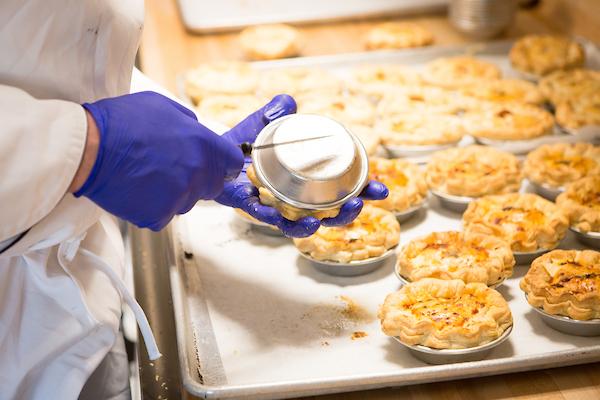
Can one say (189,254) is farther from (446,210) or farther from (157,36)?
(157,36)

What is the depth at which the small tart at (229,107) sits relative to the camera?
3361 mm

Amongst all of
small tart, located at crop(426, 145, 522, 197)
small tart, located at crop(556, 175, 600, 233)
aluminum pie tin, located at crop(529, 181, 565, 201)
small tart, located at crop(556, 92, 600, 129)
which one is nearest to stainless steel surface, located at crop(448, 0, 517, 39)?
small tart, located at crop(556, 92, 600, 129)

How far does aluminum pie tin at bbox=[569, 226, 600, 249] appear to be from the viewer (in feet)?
8.42

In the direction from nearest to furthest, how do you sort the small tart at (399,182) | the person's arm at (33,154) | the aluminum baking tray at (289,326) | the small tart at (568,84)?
1. the person's arm at (33,154)
2. the aluminum baking tray at (289,326)
3. the small tart at (399,182)
4. the small tart at (568,84)

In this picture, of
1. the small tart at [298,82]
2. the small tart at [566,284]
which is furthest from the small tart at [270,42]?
the small tart at [566,284]

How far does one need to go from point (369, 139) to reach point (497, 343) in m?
1.30

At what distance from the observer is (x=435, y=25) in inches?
177

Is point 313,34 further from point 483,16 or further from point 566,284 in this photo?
point 566,284

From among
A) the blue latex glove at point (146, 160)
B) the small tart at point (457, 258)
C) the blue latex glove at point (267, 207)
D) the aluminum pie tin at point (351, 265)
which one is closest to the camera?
the blue latex glove at point (146, 160)

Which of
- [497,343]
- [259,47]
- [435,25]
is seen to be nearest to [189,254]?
[497,343]

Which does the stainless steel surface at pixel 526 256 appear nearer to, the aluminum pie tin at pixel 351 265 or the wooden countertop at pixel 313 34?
the aluminum pie tin at pixel 351 265

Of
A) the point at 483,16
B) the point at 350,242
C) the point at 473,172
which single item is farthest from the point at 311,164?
the point at 483,16

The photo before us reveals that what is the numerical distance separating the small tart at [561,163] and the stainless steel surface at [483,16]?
1.29 m

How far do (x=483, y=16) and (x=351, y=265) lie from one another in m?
2.18
